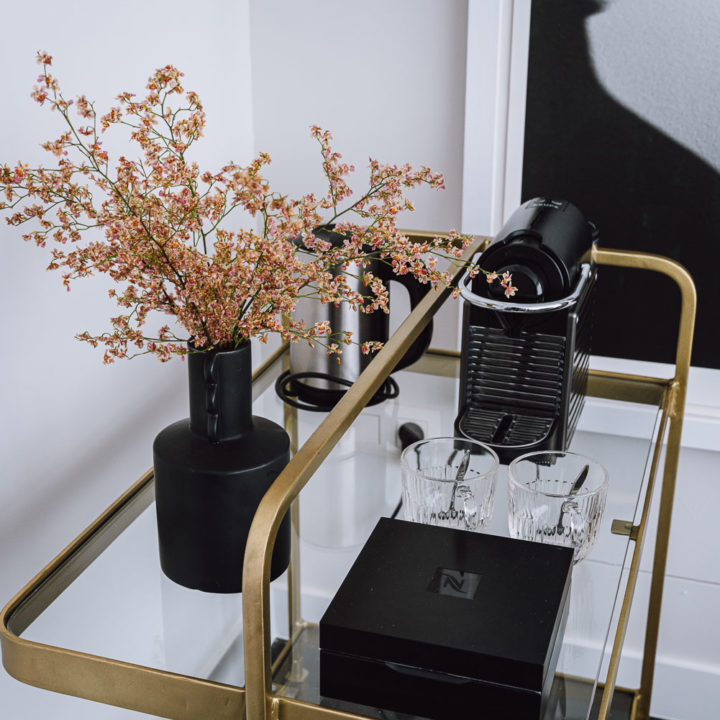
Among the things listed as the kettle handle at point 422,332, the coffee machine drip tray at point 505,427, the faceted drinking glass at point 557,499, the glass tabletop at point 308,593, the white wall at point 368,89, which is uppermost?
the white wall at point 368,89

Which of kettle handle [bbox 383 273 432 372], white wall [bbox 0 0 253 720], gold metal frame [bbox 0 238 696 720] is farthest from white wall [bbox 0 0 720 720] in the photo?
kettle handle [bbox 383 273 432 372]

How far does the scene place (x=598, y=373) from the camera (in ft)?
4.39

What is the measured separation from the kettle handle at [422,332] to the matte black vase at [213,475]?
358 mm

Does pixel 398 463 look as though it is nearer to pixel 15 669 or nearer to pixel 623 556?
pixel 623 556

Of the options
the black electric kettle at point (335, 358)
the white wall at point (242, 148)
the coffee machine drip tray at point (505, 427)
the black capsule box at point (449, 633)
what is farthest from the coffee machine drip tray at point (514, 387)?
the white wall at point (242, 148)

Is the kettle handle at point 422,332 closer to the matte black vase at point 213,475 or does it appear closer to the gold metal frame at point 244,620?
the gold metal frame at point 244,620

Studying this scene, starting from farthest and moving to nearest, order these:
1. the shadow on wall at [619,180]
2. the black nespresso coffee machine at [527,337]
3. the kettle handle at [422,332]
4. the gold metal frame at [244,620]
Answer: the shadow on wall at [619,180] < the kettle handle at [422,332] < the black nespresso coffee machine at [527,337] < the gold metal frame at [244,620]

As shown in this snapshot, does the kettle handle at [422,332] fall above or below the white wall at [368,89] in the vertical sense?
below

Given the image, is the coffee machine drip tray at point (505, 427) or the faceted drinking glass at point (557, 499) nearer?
the faceted drinking glass at point (557, 499)

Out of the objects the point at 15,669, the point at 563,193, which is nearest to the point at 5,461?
the point at 15,669

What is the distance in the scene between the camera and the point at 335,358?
1231 mm

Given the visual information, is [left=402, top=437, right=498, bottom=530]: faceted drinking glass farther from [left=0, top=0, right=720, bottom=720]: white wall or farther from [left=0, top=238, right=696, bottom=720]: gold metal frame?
[left=0, top=0, right=720, bottom=720]: white wall

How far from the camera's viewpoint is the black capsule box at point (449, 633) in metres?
0.72

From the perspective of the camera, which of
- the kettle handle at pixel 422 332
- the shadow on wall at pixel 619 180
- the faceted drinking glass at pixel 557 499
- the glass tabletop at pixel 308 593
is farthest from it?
the shadow on wall at pixel 619 180
